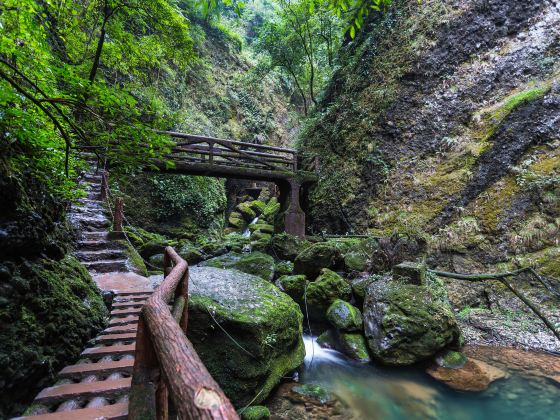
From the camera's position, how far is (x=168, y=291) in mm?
2111

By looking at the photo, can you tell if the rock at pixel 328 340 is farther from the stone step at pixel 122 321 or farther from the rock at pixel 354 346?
the stone step at pixel 122 321

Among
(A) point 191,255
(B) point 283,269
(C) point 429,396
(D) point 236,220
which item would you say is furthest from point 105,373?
(D) point 236,220

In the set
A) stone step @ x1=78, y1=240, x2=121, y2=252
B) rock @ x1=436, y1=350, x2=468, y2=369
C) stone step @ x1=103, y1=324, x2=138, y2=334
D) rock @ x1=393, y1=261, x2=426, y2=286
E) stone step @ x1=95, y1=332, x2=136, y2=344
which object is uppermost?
stone step @ x1=78, y1=240, x2=121, y2=252

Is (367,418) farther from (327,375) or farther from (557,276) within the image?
(557,276)

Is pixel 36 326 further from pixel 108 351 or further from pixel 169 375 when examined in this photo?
pixel 169 375

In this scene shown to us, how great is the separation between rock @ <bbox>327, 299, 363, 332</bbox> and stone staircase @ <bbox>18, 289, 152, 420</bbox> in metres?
4.06

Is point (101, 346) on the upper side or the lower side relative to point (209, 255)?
lower

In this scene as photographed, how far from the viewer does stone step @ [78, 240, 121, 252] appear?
625 cm

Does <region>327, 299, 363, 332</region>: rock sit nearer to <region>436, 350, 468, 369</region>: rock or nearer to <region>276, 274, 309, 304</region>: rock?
<region>276, 274, 309, 304</region>: rock

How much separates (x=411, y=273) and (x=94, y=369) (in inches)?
229

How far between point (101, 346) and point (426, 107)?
11347mm

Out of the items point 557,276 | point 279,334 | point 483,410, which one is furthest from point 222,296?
point 557,276

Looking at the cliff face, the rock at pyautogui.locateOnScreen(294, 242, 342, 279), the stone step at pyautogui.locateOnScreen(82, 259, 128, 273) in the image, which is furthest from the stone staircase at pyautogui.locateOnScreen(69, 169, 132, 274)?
the cliff face

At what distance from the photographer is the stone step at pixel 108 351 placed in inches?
113
